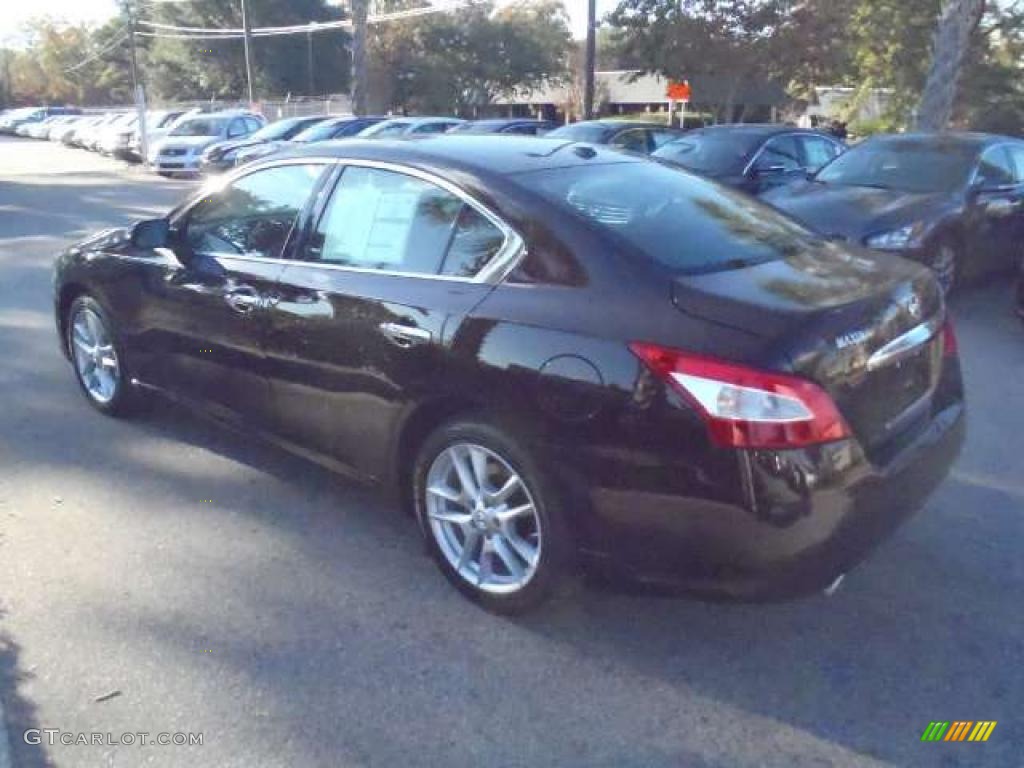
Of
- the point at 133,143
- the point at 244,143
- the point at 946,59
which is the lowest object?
the point at 133,143

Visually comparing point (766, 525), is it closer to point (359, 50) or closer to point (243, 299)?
point (243, 299)

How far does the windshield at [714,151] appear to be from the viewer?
10875 mm

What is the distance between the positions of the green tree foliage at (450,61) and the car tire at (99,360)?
168ft

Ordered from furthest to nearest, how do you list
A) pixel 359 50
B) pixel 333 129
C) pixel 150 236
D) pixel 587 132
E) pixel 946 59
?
pixel 359 50, pixel 333 129, pixel 946 59, pixel 587 132, pixel 150 236

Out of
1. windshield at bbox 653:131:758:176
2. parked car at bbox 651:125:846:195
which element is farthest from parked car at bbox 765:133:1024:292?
windshield at bbox 653:131:758:176

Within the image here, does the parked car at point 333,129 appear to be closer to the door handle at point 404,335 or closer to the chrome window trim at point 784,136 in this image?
the chrome window trim at point 784,136

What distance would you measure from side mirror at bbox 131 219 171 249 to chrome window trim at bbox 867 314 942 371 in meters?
3.34

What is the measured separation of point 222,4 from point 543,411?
2465 inches

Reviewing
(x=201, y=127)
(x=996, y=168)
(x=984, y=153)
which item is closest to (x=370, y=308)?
(x=984, y=153)

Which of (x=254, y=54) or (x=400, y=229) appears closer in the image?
(x=400, y=229)

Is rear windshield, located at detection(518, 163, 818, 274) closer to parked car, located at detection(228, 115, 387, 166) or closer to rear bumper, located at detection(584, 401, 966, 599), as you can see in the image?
rear bumper, located at detection(584, 401, 966, 599)

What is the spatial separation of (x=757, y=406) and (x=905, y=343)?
797 millimetres

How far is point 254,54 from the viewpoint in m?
54.9

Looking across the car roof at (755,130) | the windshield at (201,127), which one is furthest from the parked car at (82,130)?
the car roof at (755,130)
